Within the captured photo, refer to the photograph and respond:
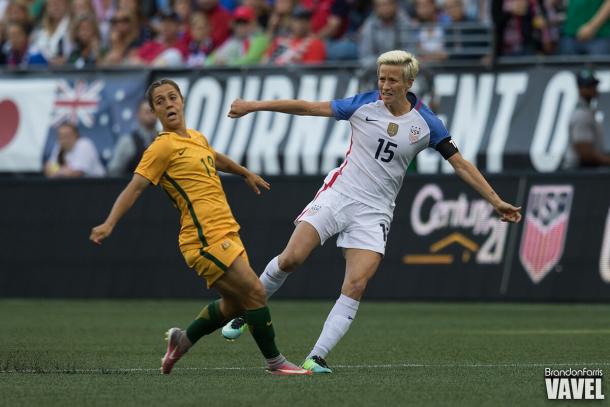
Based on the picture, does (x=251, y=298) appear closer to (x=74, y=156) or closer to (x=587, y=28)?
(x=587, y=28)

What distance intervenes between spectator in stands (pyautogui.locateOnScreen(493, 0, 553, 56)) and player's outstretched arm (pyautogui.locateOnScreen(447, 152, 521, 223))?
29.8 ft

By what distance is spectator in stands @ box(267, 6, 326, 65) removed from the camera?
64.8 feet

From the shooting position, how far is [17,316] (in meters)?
15.7

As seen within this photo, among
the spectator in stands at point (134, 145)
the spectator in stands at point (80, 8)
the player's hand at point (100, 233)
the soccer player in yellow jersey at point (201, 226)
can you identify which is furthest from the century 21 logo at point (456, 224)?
the player's hand at point (100, 233)

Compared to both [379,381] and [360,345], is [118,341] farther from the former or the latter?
[379,381]

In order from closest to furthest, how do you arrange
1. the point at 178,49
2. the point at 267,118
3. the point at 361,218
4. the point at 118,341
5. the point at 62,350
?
the point at 361,218, the point at 62,350, the point at 118,341, the point at 267,118, the point at 178,49

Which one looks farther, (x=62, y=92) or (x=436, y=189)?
(x=62, y=92)

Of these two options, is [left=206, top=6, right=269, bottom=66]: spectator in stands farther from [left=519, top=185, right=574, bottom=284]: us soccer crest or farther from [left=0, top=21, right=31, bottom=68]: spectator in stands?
[left=519, top=185, right=574, bottom=284]: us soccer crest

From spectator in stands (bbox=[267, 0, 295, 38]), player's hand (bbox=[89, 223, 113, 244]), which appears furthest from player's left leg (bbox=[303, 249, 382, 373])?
spectator in stands (bbox=[267, 0, 295, 38])

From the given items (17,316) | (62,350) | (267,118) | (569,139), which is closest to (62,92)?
(267,118)

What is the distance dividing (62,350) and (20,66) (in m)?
10.6

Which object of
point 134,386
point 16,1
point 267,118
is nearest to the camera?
point 134,386

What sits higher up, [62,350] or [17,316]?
[62,350]

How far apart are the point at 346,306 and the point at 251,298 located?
770 mm
